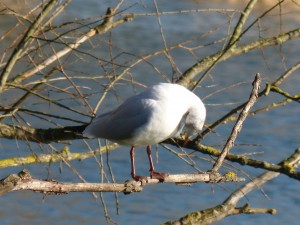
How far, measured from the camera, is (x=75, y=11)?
12.6 m

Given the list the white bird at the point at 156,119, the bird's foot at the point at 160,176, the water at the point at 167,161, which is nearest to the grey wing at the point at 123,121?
the white bird at the point at 156,119

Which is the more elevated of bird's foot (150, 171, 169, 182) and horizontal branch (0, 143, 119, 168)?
horizontal branch (0, 143, 119, 168)

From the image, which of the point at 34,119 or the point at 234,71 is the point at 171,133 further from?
the point at 234,71

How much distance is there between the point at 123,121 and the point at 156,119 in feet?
0.70

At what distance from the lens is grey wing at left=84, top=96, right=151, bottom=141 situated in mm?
3766

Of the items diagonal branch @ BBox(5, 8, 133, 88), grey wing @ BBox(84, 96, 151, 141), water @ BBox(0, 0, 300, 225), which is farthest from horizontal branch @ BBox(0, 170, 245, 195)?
water @ BBox(0, 0, 300, 225)

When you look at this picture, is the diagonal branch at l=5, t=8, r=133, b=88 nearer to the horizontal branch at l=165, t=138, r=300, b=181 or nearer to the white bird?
the white bird

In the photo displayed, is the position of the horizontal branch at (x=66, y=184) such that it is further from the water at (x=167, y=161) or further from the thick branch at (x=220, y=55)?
the water at (x=167, y=161)

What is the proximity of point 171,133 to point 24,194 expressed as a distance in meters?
4.79

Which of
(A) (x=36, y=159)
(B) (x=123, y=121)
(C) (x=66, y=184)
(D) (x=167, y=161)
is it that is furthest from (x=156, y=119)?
(D) (x=167, y=161)

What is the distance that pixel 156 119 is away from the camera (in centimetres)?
372

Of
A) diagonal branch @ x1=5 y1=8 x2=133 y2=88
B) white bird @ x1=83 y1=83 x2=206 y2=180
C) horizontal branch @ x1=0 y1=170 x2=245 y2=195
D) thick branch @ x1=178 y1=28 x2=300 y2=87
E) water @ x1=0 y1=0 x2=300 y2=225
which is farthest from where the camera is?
water @ x1=0 y1=0 x2=300 y2=225

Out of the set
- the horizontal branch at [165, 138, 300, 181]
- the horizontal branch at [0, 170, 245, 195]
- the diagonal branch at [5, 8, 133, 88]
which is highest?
the diagonal branch at [5, 8, 133, 88]

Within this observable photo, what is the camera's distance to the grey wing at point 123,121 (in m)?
3.77
